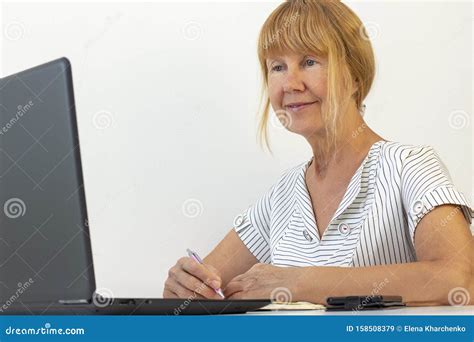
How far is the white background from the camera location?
2480mm

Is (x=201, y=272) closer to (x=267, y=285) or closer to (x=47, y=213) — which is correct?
(x=267, y=285)

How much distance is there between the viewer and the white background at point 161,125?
248 cm

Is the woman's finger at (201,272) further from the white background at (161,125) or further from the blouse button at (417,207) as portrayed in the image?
the white background at (161,125)

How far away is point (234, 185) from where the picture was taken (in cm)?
250

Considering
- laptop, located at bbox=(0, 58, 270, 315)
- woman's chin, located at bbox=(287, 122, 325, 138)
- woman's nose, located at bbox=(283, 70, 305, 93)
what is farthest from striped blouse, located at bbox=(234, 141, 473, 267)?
→ laptop, located at bbox=(0, 58, 270, 315)

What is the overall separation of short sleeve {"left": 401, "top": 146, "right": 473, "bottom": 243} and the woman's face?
29 cm

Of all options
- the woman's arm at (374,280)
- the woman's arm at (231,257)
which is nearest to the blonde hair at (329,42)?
the woman's arm at (231,257)

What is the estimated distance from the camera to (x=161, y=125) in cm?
250

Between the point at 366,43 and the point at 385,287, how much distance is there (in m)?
0.80

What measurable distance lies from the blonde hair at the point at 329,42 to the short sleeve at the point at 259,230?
0.30 metres

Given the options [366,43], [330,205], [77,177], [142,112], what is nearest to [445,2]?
[366,43]

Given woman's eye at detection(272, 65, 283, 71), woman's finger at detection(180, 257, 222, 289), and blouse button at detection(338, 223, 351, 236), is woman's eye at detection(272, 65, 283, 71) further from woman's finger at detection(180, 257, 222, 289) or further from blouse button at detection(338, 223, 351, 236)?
woman's finger at detection(180, 257, 222, 289)
